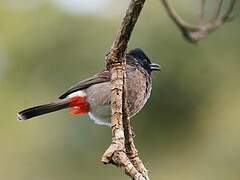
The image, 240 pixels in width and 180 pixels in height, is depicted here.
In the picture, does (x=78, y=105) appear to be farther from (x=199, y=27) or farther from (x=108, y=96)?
(x=199, y=27)

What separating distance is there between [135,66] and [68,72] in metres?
5.12

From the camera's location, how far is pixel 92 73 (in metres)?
9.40

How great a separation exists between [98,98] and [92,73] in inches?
182

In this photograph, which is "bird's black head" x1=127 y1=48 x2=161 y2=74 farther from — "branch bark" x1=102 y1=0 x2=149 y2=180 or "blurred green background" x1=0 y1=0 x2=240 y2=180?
"blurred green background" x1=0 y1=0 x2=240 y2=180

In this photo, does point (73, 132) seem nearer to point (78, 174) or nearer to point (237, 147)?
point (78, 174)

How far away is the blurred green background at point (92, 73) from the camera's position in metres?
9.49

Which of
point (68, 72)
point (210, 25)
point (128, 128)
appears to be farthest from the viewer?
point (68, 72)

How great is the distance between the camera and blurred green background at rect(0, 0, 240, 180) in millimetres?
9492

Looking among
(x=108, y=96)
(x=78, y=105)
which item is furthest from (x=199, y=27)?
(x=78, y=105)

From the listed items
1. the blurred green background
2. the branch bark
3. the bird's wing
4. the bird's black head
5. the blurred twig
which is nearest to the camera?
the branch bark

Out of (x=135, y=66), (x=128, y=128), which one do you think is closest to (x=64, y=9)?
(x=135, y=66)

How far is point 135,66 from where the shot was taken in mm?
5004

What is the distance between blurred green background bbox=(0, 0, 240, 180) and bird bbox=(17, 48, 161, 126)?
12.9 feet

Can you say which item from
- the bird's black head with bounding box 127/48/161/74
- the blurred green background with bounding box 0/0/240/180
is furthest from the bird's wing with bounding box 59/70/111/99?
the blurred green background with bounding box 0/0/240/180
